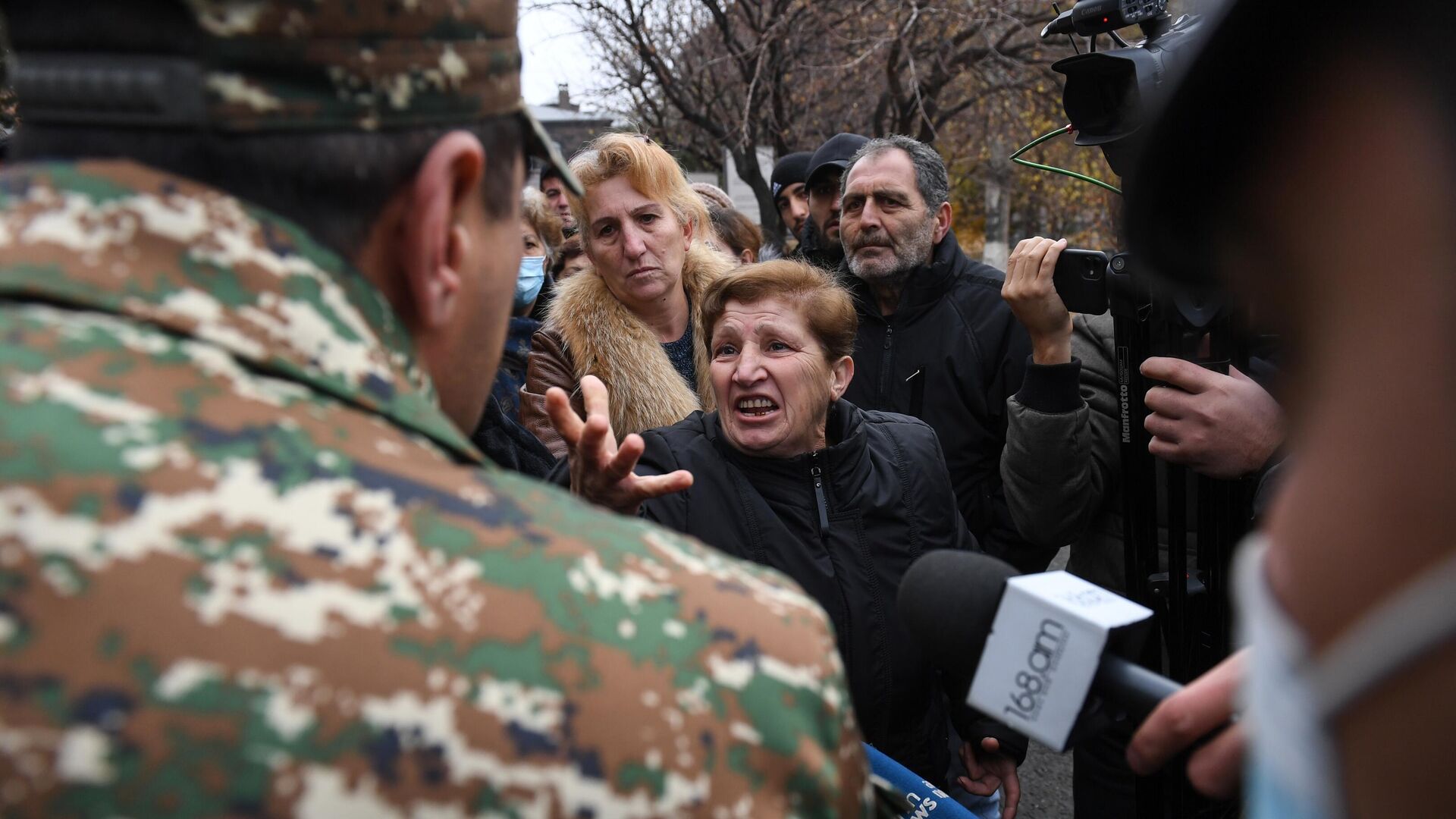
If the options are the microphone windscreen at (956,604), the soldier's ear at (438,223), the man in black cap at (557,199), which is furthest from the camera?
the man in black cap at (557,199)

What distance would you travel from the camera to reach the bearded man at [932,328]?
3336 millimetres

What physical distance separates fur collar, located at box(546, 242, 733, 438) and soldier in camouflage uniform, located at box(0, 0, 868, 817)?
2206mm

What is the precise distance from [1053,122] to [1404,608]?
14261 mm

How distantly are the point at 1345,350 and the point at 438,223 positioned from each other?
68 cm

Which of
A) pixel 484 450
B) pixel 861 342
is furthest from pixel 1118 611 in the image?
pixel 861 342

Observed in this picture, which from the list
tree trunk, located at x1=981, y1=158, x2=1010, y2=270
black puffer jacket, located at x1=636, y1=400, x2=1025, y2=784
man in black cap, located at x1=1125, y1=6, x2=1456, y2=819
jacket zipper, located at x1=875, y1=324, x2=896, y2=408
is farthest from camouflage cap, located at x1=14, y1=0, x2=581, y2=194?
tree trunk, located at x1=981, y1=158, x2=1010, y2=270

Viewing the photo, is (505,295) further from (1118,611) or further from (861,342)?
(861,342)

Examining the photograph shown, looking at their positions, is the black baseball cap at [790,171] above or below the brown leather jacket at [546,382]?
above

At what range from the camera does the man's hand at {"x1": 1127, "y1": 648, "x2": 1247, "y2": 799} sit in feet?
3.07

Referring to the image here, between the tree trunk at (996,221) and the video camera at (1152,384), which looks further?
the tree trunk at (996,221)

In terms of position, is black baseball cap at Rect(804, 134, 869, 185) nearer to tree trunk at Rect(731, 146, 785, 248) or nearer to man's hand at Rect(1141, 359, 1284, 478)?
man's hand at Rect(1141, 359, 1284, 478)

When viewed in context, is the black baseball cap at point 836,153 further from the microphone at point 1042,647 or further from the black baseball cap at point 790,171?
the microphone at point 1042,647

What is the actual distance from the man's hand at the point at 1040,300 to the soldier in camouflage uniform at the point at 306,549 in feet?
6.19

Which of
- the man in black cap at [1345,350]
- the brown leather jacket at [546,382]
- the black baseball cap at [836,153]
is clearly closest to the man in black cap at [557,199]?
the black baseball cap at [836,153]
